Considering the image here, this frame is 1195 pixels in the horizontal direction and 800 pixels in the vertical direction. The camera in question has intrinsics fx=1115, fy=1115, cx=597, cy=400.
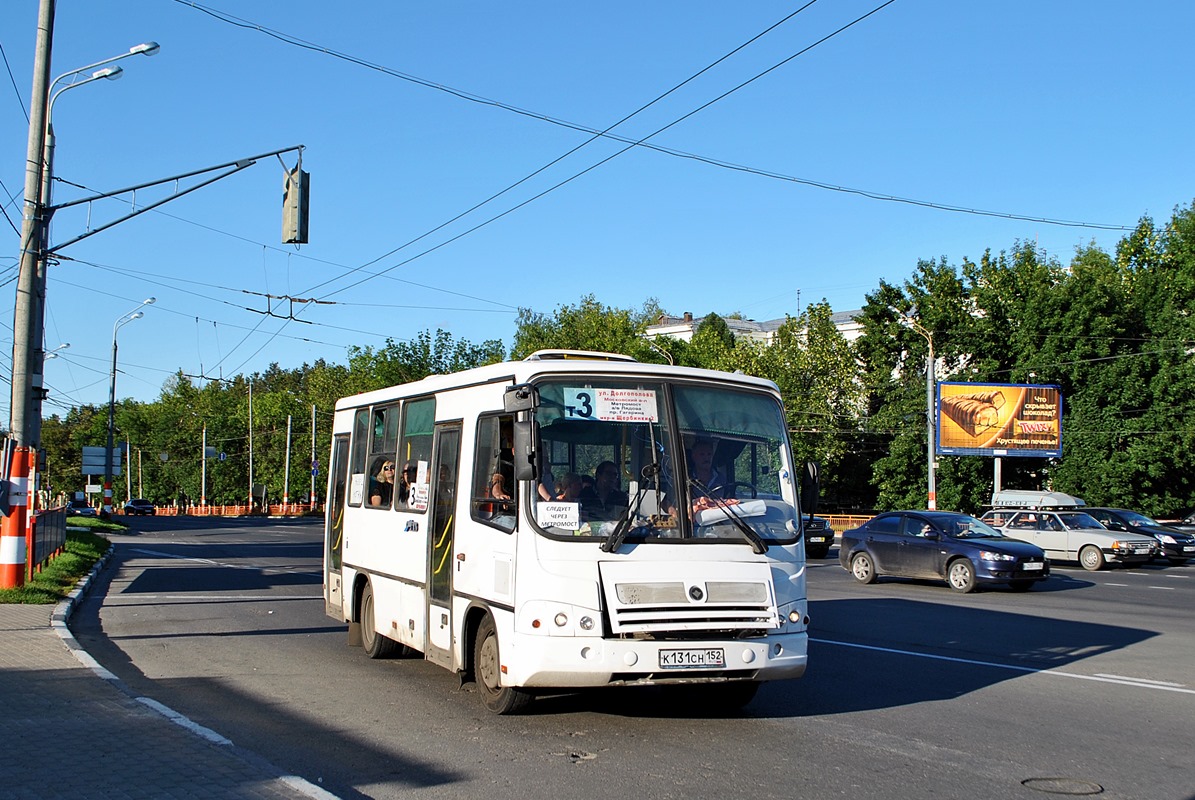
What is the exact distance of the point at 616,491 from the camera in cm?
825

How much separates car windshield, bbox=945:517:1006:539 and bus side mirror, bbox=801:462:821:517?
532 inches

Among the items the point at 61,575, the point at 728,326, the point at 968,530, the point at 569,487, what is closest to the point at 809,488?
the point at 569,487

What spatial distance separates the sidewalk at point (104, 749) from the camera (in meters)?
6.21

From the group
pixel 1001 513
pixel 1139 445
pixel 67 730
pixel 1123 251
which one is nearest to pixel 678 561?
pixel 67 730

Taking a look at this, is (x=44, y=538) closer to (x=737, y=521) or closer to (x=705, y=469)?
(x=705, y=469)

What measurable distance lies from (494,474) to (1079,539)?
85.0 ft

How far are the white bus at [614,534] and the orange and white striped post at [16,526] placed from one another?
9.16 m

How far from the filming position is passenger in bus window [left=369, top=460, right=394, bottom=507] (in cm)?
1136

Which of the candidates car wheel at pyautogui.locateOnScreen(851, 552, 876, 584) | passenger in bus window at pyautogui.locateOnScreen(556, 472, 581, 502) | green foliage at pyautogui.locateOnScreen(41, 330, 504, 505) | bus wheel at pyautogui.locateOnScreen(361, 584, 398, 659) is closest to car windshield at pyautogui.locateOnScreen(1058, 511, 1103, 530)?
car wheel at pyautogui.locateOnScreen(851, 552, 876, 584)

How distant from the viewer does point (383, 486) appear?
11.6 metres

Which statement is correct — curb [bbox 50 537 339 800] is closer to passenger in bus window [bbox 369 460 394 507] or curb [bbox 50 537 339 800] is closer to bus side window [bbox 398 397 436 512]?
bus side window [bbox 398 397 436 512]

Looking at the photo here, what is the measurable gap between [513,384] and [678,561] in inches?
74.2

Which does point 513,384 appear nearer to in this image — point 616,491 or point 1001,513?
point 616,491

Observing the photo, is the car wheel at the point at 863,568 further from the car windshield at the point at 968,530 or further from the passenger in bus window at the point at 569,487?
the passenger in bus window at the point at 569,487
